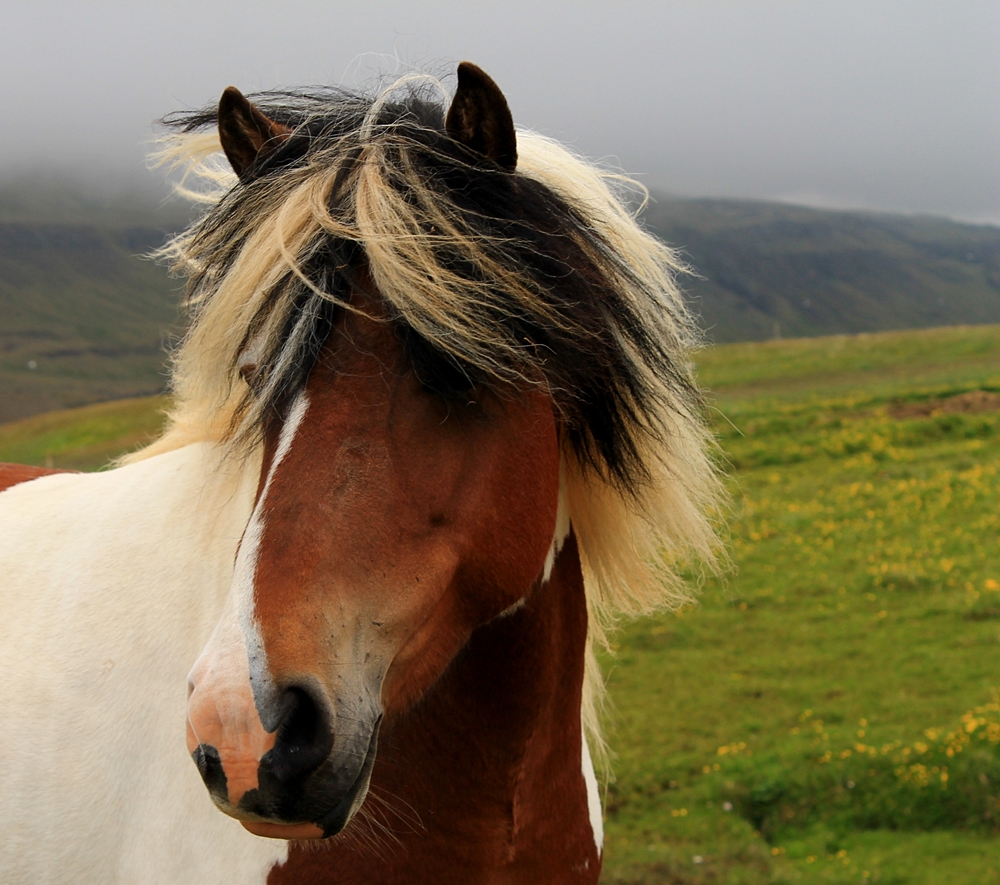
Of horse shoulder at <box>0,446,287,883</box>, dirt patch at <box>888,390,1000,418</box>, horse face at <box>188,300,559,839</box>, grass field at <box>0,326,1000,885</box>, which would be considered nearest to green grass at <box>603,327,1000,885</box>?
grass field at <box>0,326,1000,885</box>

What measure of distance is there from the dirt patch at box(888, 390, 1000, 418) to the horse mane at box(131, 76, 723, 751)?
18.4 m

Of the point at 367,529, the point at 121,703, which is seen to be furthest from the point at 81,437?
the point at 367,529

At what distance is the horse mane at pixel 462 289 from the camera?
1.88 m

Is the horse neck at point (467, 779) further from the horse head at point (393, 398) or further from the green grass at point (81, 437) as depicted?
the green grass at point (81, 437)

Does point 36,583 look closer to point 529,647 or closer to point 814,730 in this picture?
point 529,647

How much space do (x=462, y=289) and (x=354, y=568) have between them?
667mm

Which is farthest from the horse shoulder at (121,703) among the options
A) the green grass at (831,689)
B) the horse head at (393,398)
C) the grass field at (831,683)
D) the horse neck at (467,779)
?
the green grass at (831,689)

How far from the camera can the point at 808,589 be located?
11039mm

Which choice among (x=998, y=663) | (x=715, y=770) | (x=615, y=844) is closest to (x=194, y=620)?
(x=615, y=844)

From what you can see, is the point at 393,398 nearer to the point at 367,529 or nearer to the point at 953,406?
the point at 367,529

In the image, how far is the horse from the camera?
5.43 feet

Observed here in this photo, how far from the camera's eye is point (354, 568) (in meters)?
1.67

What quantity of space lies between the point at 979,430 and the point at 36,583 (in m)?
18.4

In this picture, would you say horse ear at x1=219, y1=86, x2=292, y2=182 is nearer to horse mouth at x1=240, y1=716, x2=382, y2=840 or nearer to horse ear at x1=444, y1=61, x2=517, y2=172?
horse ear at x1=444, y1=61, x2=517, y2=172
